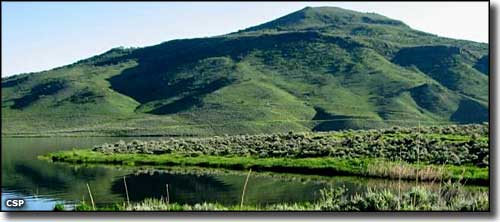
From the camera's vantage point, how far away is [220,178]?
29.5 meters

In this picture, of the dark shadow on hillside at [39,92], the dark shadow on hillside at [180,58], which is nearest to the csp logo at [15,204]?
the dark shadow on hillside at [39,92]

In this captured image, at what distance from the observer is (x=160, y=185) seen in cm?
2675

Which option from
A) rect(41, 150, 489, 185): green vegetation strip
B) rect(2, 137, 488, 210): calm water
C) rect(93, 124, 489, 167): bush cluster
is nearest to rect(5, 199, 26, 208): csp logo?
rect(2, 137, 488, 210): calm water

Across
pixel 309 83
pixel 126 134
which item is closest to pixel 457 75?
pixel 309 83

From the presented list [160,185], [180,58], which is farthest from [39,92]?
[160,185]

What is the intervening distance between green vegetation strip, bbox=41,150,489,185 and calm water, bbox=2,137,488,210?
1.42 metres

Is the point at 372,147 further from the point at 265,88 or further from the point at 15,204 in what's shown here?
the point at 265,88

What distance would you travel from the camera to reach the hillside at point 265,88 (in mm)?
111688

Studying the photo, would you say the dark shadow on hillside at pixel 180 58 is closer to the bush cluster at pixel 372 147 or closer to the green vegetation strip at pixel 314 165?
the bush cluster at pixel 372 147

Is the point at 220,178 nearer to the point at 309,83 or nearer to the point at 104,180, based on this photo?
the point at 104,180

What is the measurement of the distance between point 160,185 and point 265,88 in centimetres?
10771

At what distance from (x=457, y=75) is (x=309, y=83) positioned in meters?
30.6

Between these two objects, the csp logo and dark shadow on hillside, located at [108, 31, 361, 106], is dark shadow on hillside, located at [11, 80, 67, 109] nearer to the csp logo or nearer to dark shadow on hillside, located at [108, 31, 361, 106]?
dark shadow on hillside, located at [108, 31, 361, 106]

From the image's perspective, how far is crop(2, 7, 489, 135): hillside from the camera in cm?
11169
